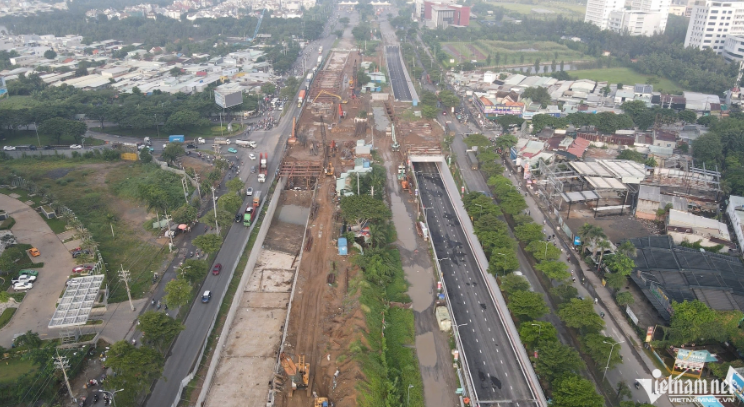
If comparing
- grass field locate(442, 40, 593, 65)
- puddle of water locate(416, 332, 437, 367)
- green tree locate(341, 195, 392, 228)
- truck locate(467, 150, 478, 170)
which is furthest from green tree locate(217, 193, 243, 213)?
grass field locate(442, 40, 593, 65)

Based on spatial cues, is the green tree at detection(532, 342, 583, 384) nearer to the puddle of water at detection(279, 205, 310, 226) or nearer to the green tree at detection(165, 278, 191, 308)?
the green tree at detection(165, 278, 191, 308)

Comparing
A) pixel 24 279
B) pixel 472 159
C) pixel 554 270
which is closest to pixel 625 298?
pixel 554 270

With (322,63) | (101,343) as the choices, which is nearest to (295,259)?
(101,343)

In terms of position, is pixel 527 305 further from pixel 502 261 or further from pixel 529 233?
pixel 529 233

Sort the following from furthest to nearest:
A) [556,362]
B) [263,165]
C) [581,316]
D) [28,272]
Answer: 1. [263,165]
2. [28,272]
3. [581,316]
4. [556,362]

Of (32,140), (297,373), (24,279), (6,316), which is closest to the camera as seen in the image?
(297,373)

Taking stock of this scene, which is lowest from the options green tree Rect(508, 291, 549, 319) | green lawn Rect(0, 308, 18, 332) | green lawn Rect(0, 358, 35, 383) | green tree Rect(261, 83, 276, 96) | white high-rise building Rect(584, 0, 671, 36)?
green lawn Rect(0, 358, 35, 383)

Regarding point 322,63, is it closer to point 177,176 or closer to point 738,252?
point 177,176

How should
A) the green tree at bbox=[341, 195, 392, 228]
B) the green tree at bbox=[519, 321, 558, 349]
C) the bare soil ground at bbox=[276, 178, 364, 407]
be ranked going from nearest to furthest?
the bare soil ground at bbox=[276, 178, 364, 407], the green tree at bbox=[519, 321, 558, 349], the green tree at bbox=[341, 195, 392, 228]
